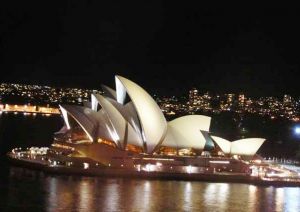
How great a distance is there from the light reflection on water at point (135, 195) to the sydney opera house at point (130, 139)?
2.07 m

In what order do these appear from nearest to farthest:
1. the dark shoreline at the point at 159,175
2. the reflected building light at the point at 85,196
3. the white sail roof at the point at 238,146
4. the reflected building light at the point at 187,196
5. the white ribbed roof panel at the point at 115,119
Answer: the reflected building light at the point at 85,196
the reflected building light at the point at 187,196
the dark shoreline at the point at 159,175
the white ribbed roof panel at the point at 115,119
the white sail roof at the point at 238,146

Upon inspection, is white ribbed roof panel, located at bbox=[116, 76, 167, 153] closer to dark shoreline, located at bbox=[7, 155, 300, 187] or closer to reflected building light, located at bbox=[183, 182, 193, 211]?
dark shoreline, located at bbox=[7, 155, 300, 187]

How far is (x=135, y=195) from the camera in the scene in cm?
2872

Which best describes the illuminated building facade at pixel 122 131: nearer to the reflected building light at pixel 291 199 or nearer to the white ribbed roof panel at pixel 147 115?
the white ribbed roof panel at pixel 147 115

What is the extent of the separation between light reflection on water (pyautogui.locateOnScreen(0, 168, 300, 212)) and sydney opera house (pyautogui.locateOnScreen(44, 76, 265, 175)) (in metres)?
2.07

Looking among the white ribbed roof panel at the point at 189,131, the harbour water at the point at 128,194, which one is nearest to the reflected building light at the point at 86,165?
the harbour water at the point at 128,194

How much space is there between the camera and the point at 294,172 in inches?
1517

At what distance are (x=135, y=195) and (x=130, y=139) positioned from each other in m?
6.63

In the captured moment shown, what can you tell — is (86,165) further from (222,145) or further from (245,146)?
(245,146)

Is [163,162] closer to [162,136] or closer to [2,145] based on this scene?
[162,136]

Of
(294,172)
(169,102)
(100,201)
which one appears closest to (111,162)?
(100,201)

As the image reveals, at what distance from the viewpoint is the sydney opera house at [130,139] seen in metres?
34.7

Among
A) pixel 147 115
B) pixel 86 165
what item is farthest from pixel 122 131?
pixel 86 165

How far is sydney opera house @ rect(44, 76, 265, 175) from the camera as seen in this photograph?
34656mm
